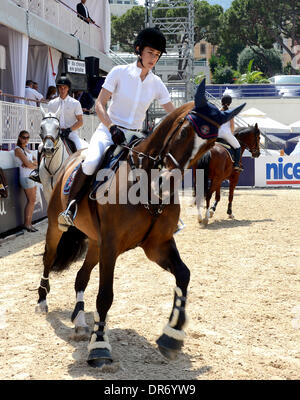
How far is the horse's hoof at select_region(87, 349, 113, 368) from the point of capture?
4.30 metres

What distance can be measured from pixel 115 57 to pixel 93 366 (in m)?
28.5

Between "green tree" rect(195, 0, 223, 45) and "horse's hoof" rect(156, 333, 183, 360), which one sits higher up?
"green tree" rect(195, 0, 223, 45)

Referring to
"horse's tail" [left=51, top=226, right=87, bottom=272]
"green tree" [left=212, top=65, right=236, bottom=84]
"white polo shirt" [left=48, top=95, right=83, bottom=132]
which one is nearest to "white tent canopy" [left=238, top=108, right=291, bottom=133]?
"white polo shirt" [left=48, top=95, right=83, bottom=132]

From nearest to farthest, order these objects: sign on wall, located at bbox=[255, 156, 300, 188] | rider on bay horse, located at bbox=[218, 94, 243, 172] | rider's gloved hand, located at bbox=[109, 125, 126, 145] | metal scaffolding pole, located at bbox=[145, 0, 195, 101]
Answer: rider's gloved hand, located at bbox=[109, 125, 126, 145]
rider on bay horse, located at bbox=[218, 94, 243, 172]
sign on wall, located at bbox=[255, 156, 300, 188]
metal scaffolding pole, located at bbox=[145, 0, 195, 101]

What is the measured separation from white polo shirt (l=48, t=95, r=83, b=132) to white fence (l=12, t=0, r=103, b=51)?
759 cm

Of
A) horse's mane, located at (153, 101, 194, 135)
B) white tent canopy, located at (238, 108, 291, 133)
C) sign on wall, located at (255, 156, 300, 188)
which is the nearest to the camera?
horse's mane, located at (153, 101, 194, 135)

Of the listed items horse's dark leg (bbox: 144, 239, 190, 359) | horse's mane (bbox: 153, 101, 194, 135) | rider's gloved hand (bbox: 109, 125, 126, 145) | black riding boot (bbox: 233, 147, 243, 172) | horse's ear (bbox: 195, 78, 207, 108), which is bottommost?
horse's dark leg (bbox: 144, 239, 190, 359)

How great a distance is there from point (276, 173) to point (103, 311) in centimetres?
2021

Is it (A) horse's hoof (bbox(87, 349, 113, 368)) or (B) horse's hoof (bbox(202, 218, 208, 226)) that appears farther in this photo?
(B) horse's hoof (bbox(202, 218, 208, 226))

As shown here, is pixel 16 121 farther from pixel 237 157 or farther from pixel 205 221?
pixel 237 157

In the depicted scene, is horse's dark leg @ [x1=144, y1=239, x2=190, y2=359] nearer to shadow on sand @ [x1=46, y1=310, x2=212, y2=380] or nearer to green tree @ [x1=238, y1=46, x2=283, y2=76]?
shadow on sand @ [x1=46, y1=310, x2=212, y2=380]

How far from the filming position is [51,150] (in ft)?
27.2

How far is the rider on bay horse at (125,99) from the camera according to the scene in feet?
14.9

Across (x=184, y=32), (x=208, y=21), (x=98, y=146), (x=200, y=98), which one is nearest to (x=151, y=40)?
(x=200, y=98)
